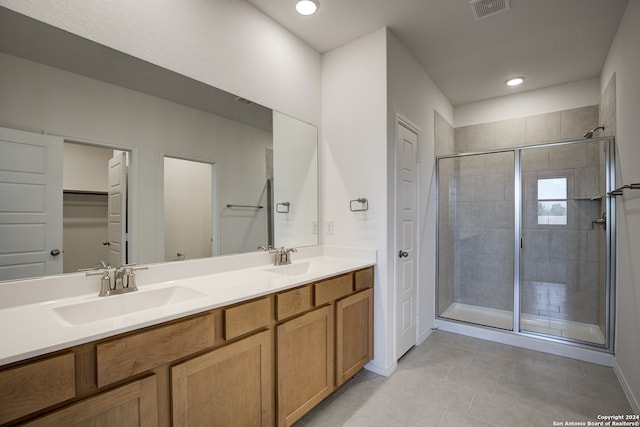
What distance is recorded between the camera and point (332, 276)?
1.89m

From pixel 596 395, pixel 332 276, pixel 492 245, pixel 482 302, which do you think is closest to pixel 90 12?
pixel 332 276

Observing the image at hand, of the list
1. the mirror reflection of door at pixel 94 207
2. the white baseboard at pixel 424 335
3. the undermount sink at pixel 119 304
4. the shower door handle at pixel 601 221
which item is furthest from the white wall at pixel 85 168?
the shower door handle at pixel 601 221

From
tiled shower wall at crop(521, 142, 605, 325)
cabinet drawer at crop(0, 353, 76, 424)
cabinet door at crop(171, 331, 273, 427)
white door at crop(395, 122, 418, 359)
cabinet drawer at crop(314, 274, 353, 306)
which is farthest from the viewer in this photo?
tiled shower wall at crop(521, 142, 605, 325)

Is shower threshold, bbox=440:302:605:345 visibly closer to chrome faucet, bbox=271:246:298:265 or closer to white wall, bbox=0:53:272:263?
chrome faucet, bbox=271:246:298:265

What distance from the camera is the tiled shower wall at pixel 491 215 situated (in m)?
3.25

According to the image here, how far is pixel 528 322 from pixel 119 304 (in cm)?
368

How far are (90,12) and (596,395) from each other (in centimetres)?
370

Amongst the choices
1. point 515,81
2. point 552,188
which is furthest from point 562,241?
point 515,81

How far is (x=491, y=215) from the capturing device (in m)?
3.62

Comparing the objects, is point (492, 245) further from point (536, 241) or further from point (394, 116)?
point (394, 116)

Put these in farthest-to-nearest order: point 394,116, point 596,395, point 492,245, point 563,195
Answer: point 492,245, point 563,195, point 394,116, point 596,395

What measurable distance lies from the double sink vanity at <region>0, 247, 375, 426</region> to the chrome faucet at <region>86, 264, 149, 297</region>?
36 mm

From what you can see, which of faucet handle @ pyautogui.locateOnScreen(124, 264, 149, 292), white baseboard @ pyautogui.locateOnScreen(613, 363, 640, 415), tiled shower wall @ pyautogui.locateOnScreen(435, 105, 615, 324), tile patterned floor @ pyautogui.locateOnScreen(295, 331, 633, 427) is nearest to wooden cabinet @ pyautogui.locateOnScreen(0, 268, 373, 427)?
tile patterned floor @ pyautogui.locateOnScreen(295, 331, 633, 427)

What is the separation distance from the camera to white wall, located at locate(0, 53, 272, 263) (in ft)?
3.96
